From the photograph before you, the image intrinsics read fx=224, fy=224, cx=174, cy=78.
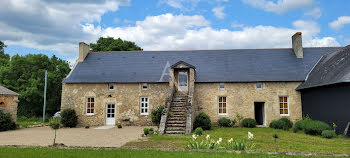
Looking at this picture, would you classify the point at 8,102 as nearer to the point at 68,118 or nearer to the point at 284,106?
the point at 68,118

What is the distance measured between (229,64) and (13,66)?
23.9 metres

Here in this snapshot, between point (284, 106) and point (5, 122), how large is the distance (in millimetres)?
19067

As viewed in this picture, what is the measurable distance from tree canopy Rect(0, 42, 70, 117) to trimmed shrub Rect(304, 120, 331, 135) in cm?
2498

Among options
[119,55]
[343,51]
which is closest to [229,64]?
[343,51]

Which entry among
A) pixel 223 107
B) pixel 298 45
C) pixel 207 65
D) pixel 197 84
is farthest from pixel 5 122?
pixel 298 45

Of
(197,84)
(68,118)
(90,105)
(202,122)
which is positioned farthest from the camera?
(90,105)

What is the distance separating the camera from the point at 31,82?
2448 centimetres

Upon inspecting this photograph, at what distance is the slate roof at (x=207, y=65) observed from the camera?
55.3 feet

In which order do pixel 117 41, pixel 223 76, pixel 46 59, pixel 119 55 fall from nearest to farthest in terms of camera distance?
pixel 223 76 → pixel 119 55 → pixel 46 59 → pixel 117 41

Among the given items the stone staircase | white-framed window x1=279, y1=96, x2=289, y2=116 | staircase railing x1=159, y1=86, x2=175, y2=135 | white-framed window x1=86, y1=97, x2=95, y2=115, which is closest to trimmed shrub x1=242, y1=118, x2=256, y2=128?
white-framed window x1=279, y1=96, x2=289, y2=116

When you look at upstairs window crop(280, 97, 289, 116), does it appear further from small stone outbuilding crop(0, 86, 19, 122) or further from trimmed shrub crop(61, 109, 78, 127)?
small stone outbuilding crop(0, 86, 19, 122)

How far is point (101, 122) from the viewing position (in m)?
17.3

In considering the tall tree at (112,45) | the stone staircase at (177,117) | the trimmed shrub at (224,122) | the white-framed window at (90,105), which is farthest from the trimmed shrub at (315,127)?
the tall tree at (112,45)

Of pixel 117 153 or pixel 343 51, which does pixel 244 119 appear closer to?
pixel 343 51
